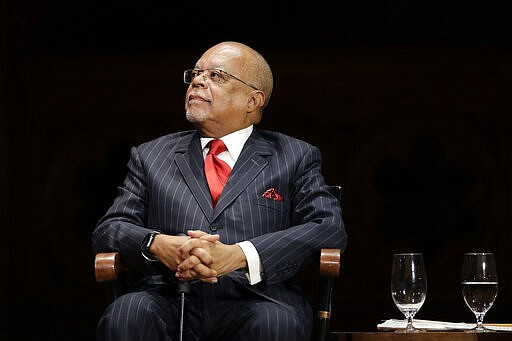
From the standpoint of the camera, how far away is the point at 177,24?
17.9ft

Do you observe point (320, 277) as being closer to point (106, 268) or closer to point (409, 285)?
→ point (409, 285)

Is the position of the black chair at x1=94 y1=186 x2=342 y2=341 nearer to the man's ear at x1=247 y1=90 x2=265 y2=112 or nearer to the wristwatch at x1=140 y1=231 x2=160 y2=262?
the wristwatch at x1=140 y1=231 x2=160 y2=262

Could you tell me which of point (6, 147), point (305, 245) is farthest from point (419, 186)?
point (305, 245)

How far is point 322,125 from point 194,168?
2423 mm

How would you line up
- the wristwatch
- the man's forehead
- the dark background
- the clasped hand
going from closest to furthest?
the clasped hand, the wristwatch, the man's forehead, the dark background

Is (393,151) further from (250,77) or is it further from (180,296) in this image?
(180,296)

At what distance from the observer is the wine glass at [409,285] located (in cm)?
246

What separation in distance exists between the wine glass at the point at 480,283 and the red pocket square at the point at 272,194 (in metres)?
0.54

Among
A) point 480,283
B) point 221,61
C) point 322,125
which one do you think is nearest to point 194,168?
point 221,61

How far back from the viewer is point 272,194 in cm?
277

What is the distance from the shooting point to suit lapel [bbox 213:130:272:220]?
2734mm

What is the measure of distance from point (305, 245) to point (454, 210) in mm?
2585

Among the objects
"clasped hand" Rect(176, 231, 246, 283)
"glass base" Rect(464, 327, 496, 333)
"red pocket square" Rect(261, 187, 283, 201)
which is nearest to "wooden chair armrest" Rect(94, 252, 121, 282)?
"clasped hand" Rect(176, 231, 246, 283)

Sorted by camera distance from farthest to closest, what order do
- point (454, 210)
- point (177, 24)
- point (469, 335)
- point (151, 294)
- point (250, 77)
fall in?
point (177, 24)
point (454, 210)
point (250, 77)
point (151, 294)
point (469, 335)
